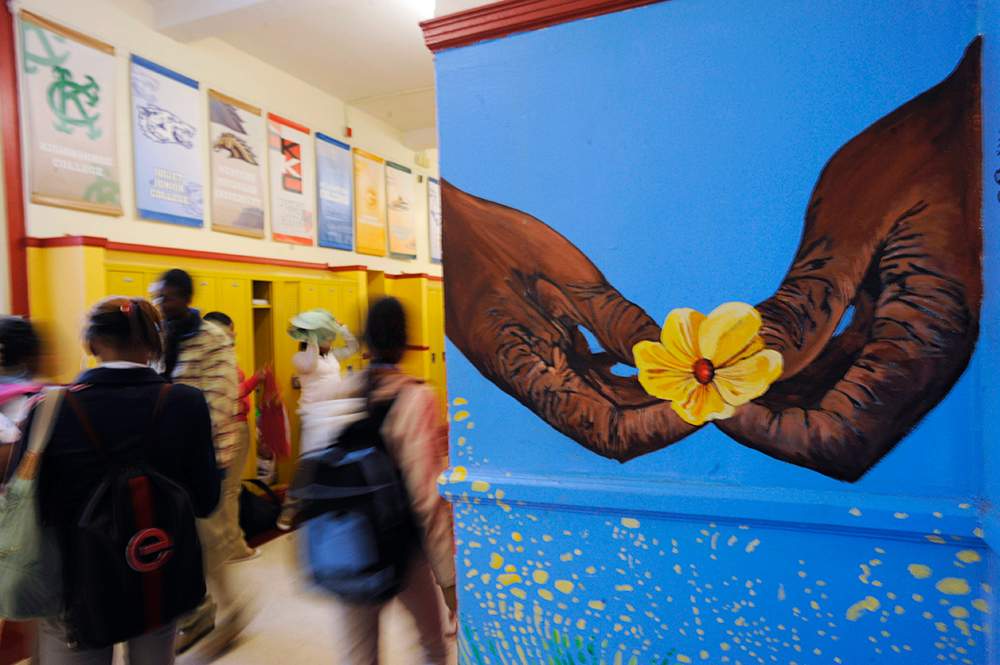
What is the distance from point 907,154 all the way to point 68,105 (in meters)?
4.29

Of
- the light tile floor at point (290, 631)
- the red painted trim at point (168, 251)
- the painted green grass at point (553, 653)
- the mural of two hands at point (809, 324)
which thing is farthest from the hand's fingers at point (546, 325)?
the red painted trim at point (168, 251)

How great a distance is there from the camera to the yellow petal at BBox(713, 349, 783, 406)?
1.35 meters

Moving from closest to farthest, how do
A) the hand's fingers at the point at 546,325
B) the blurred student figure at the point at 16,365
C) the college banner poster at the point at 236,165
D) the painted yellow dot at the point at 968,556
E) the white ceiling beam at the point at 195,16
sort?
the painted yellow dot at the point at 968,556, the hand's fingers at the point at 546,325, the blurred student figure at the point at 16,365, the white ceiling beam at the point at 195,16, the college banner poster at the point at 236,165

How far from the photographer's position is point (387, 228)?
6.94 m

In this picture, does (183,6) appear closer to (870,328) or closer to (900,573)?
(870,328)

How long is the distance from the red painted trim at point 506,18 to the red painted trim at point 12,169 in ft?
10.0

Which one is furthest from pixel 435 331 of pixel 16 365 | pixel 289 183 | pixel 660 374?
pixel 660 374

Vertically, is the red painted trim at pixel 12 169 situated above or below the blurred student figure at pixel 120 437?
above

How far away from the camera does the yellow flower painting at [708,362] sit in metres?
1.36

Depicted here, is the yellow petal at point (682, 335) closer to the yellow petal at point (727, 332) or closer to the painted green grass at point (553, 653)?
the yellow petal at point (727, 332)

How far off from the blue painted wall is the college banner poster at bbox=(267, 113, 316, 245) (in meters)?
4.08

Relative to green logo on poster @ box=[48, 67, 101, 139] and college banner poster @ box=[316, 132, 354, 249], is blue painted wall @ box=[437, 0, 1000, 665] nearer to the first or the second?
green logo on poster @ box=[48, 67, 101, 139]

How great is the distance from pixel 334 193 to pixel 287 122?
81 cm

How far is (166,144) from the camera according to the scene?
428 centimetres
